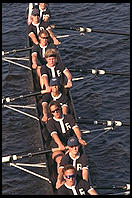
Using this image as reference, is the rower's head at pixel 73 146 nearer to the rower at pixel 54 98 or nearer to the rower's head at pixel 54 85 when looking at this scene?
the rower at pixel 54 98

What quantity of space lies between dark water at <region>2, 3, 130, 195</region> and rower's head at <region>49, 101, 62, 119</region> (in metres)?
2.60

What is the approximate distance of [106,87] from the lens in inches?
931

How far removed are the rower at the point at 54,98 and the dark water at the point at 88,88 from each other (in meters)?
1.92

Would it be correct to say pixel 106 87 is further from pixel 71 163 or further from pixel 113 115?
pixel 71 163

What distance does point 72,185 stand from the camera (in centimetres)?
1511

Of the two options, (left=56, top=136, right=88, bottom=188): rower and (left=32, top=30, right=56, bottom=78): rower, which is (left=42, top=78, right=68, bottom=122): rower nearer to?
(left=32, top=30, right=56, bottom=78): rower

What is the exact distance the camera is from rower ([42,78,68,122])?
18578 millimetres

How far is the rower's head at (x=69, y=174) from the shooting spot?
14.7 meters

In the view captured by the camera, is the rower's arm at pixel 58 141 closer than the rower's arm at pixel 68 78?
Yes

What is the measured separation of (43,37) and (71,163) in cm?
657

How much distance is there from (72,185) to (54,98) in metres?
4.66

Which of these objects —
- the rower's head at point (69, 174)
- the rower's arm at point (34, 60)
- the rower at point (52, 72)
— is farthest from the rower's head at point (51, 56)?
the rower's head at point (69, 174)

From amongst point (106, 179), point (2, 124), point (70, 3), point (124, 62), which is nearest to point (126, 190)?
point (106, 179)

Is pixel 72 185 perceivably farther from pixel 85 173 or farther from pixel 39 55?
pixel 39 55
